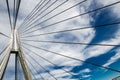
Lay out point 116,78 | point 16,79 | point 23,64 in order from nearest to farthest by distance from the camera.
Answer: point 23,64 < point 16,79 < point 116,78

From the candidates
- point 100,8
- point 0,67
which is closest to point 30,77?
point 0,67

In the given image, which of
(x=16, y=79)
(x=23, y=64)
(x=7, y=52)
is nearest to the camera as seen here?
(x=23, y=64)

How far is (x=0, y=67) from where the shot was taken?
12406 millimetres

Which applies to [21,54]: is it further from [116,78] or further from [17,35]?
[116,78]

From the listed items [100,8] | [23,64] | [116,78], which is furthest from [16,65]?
[116,78]

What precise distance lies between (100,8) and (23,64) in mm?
8660

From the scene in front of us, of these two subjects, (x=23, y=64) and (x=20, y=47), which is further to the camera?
(x=20, y=47)

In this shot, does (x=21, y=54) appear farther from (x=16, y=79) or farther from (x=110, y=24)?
(x=110, y=24)

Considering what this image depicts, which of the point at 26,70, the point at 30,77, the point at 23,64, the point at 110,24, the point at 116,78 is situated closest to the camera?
the point at 110,24

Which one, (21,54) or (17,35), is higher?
(17,35)

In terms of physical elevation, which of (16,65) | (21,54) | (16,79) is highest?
(21,54)

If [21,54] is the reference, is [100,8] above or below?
above

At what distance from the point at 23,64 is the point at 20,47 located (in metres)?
3.36

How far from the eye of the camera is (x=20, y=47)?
1709 centimetres
